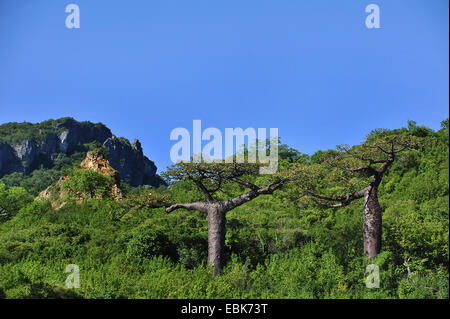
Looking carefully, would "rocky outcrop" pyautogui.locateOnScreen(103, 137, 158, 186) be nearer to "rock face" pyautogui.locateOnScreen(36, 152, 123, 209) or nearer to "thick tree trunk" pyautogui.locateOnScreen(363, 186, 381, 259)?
"rock face" pyautogui.locateOnScreen(36, 152, 123, 209)

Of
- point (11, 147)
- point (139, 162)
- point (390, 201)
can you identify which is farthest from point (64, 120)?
point (390, 201)

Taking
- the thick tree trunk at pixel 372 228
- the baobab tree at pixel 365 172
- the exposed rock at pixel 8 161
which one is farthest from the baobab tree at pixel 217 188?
the exposed rock at pixel 8 161

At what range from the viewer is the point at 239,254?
1173cm

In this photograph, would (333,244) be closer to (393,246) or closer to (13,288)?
(393,246)

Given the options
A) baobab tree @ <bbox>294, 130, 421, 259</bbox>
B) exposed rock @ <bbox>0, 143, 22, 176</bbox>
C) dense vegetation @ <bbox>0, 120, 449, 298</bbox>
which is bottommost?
dense vegetation @ <bbox>0, 120, 449, 298</bbox>

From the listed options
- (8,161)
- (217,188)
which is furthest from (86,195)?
(8,161)

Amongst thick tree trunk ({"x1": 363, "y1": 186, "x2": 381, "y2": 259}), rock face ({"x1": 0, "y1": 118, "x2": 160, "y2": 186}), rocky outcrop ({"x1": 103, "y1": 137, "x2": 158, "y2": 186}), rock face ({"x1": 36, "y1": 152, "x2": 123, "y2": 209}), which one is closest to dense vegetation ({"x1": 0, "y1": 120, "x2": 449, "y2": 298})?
thick tree trunk ({"x1": 363, "y1": 186, "x2": 381, "y2": 259})

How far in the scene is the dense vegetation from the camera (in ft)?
27.5

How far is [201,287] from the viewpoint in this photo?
8.37 meters

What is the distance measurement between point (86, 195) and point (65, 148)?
4347 inches

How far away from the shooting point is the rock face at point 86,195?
18.8 metres

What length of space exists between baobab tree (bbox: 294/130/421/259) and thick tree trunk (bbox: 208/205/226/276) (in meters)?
2.67

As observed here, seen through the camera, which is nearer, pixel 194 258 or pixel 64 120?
pixel 194 258
